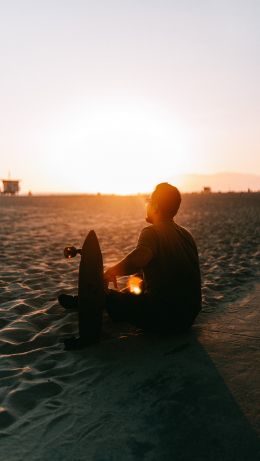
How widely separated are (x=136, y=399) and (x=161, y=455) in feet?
2.48

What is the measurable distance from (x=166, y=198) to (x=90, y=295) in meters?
1.48

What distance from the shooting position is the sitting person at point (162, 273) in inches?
177

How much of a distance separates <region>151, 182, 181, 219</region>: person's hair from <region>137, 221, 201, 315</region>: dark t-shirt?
176mm

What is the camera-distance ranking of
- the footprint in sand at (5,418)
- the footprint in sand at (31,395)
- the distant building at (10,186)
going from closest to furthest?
the footprint in sand at (5,418)
the footprint in sand at (31,395)
the distant building at (10,186)

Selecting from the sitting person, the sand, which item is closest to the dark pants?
the sitting person

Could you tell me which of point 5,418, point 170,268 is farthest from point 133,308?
point 5,418

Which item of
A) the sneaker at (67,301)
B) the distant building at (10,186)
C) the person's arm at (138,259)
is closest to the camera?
the person's arm at (138,259)

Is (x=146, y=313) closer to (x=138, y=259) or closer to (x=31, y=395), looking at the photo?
(x=138, y=259)

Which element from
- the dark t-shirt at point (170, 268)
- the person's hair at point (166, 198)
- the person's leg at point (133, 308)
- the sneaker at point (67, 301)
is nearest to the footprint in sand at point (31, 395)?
the person's leg at point (133, 308)

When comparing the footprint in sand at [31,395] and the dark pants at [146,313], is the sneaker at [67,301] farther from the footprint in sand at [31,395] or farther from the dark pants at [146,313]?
the footprint in sand at [31,395]

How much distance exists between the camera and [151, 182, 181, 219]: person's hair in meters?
4.47

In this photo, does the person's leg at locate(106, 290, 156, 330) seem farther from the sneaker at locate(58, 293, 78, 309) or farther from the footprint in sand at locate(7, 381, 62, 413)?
the footprint in sand at locate(7, 381, 62, 413)

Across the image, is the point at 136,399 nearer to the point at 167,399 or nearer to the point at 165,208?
the point at 167,399

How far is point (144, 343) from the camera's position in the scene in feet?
15.6
